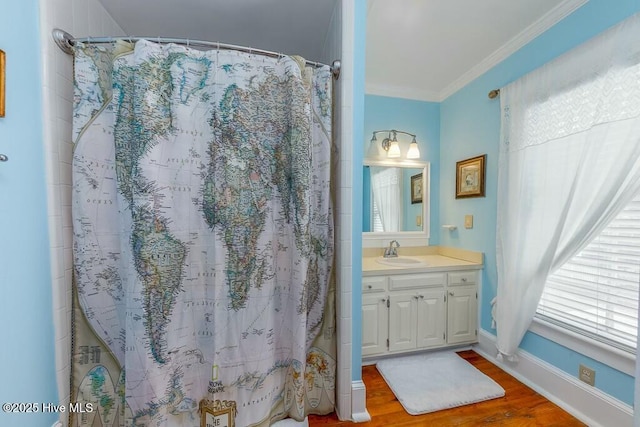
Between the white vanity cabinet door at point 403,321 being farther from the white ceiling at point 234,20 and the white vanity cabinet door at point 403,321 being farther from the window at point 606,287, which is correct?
the white ceiling at point 234,20

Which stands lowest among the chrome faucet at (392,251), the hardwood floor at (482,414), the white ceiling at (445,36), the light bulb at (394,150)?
the hardwood floor at (482,414)

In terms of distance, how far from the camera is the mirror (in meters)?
2.39

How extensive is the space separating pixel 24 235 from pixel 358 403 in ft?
5.84

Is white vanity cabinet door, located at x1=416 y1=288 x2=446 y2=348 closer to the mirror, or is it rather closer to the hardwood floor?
the hardwood floor

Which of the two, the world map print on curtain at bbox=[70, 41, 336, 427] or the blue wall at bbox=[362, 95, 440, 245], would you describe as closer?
the world map print on curtain at bbox=[70, 41, 336, 427]

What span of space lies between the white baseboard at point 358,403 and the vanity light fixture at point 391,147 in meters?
1.91

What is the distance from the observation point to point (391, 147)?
2391mm

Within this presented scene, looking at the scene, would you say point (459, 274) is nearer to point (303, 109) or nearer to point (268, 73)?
point (303, 109)

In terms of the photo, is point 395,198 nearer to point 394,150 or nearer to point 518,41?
point 394,150

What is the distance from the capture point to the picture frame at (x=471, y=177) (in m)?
2.09

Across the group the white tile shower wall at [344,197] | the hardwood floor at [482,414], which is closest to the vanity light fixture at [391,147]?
the white tile shower wall at [344,197]

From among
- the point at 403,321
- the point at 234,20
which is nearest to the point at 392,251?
the point at 403,321

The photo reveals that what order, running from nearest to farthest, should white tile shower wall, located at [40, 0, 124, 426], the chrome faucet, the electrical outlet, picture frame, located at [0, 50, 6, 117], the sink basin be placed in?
picture frame, located at [0, 50, 6, 117] < white tile shower wall, located at [40, 0, 124, 426] < the electrical outlet < the sink basin < the chrome faucet

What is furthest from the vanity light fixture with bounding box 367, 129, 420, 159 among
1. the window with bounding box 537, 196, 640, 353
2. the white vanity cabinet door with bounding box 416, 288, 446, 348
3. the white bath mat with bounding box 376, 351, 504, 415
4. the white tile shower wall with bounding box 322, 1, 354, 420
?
the white bath mat with bounding box 376, 351, 504, 415
